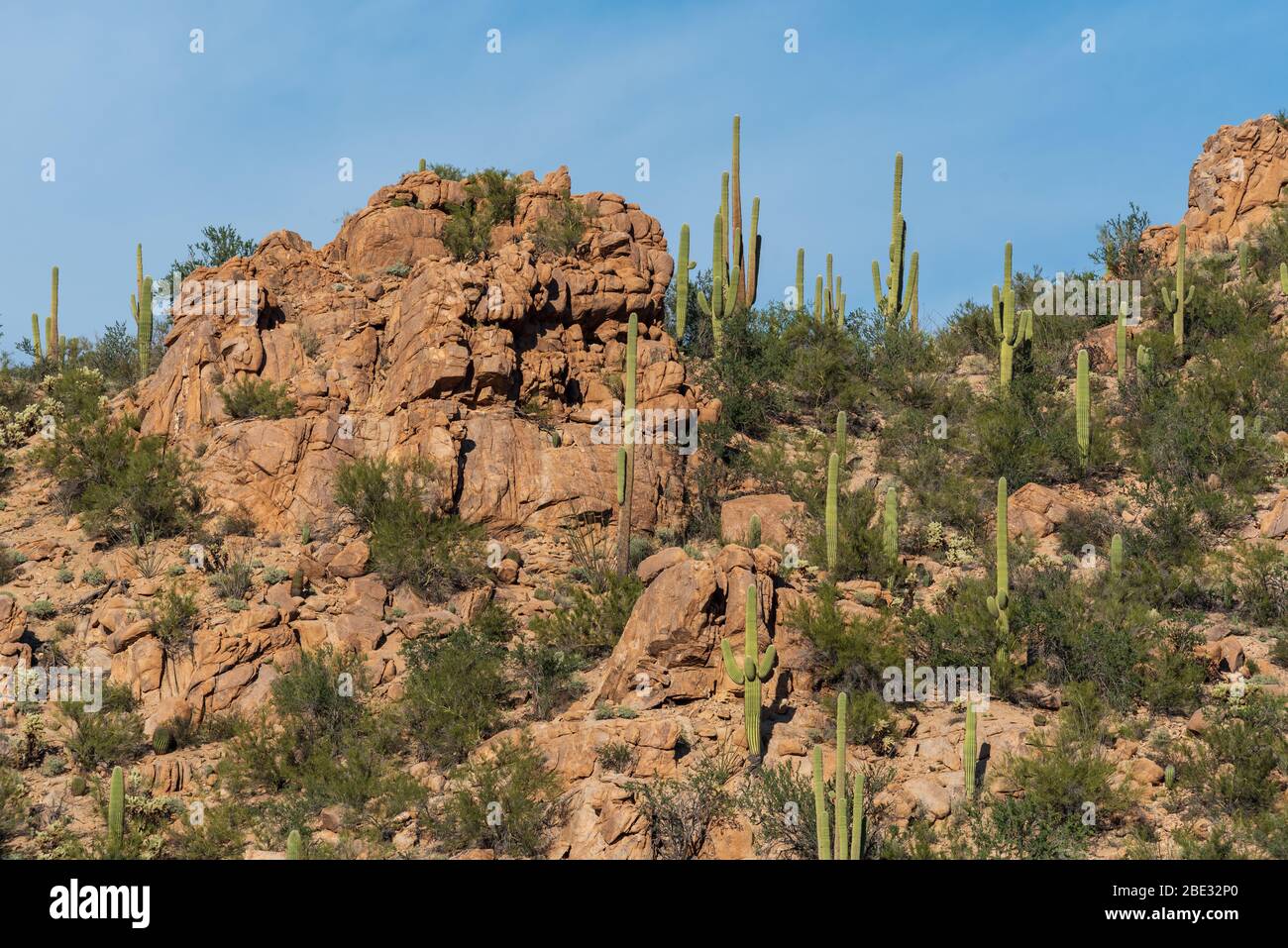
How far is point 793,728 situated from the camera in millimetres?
21281

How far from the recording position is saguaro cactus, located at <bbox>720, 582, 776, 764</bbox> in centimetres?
2036

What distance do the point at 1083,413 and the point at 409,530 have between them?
41.4 ft

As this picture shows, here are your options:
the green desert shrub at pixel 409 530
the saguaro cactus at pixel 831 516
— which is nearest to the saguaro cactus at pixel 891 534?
the saguaro cactus at pixel 831 516

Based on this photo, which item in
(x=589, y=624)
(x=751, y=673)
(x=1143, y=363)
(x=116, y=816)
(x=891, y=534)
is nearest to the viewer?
(x=116, y=816)

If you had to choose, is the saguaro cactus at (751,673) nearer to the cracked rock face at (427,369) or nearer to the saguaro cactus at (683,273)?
the cracked rock face at (427,369)

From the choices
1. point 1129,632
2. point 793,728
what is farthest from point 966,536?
point 793,728

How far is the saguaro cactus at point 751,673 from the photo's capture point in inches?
802

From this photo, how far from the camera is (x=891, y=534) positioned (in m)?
25.2

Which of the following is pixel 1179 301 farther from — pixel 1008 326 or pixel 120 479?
pixel 120 479

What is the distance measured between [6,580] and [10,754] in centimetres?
476

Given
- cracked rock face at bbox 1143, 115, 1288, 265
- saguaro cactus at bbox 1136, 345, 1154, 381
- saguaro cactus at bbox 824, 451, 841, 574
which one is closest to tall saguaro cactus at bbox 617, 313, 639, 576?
saguaro cactus at bbox 824, 451, 841, 574

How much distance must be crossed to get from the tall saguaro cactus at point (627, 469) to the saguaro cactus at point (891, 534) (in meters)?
4.32

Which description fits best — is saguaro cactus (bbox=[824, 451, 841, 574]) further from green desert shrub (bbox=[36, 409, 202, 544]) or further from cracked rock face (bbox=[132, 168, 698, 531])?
green desert shrub (bbox=[36, 409, 202, 544])

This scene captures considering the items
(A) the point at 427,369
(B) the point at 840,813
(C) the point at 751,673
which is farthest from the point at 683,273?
(B) the point at 840,813
